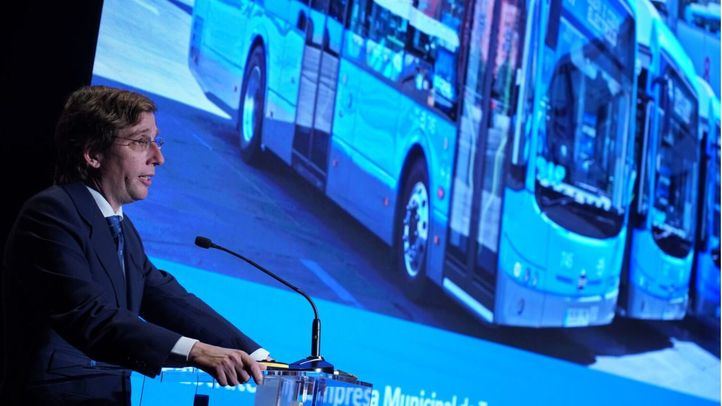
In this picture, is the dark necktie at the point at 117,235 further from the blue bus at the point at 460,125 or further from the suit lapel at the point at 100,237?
the blue bus at the point at 460,125

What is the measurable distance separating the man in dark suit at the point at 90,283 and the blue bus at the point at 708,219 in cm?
373

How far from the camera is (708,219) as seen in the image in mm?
5371

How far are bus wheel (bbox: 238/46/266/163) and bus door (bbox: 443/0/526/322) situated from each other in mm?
962

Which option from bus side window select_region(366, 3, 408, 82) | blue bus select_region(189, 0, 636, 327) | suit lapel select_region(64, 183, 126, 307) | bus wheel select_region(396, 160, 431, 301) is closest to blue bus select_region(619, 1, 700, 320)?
blue bus select_region(189, 0, 636, 327)

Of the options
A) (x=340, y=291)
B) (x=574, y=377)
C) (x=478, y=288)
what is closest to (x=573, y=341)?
(x=574, y=377)

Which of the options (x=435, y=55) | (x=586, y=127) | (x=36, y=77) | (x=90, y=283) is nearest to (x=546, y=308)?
(x=586, y=127)

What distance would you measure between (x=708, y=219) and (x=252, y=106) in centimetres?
309

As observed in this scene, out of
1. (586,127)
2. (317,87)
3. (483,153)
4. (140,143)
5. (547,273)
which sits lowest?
(547,273)

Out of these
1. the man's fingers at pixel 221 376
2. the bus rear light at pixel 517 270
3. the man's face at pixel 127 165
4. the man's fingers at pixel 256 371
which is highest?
the man's face at pixel 127 165

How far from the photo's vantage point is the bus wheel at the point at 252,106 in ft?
11.4

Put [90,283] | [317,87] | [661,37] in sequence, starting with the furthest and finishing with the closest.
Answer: [661,37], [317,87], [90,283]

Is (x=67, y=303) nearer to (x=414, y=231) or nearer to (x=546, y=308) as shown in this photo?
(x=414, y=231)

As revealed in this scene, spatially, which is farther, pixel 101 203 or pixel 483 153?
pixel 483 153

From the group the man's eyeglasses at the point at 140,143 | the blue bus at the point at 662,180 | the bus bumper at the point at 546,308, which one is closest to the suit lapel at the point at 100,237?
the man's eyeglasses at the point at 140,143
